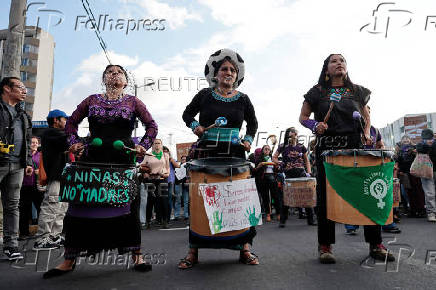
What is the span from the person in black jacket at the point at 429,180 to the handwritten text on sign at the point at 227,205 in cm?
653

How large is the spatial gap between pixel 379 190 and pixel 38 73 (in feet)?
213

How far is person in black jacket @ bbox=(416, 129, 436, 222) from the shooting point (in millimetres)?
7766

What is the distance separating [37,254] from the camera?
427 centimetres

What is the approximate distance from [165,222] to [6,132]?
449 centimetres

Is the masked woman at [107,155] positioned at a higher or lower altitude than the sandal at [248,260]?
higher

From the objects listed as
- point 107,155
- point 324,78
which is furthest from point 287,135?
point 107,155

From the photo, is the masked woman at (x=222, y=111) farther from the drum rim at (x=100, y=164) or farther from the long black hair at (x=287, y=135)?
the long black hair at (x=287, y=135)

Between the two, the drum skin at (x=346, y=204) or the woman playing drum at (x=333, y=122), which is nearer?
the drum skin at (x=346, y=204)

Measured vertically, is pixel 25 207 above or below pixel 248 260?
above

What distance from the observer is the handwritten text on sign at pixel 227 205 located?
2980 mm

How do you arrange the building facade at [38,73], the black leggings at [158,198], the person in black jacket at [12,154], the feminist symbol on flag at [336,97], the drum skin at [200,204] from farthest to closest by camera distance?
the building facade at [38,73]
the black leggings at [158,198]
the person in black jacket at [12,154]
the feminist symbol on flag at [336,97]
the drum skin at [200,204]

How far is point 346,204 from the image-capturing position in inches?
117

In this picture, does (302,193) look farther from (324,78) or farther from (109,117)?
(109,117)

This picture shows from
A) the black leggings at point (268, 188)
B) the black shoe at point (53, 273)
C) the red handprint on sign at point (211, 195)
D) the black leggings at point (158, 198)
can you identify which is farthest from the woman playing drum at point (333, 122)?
the black leggings at point (268, 188)
